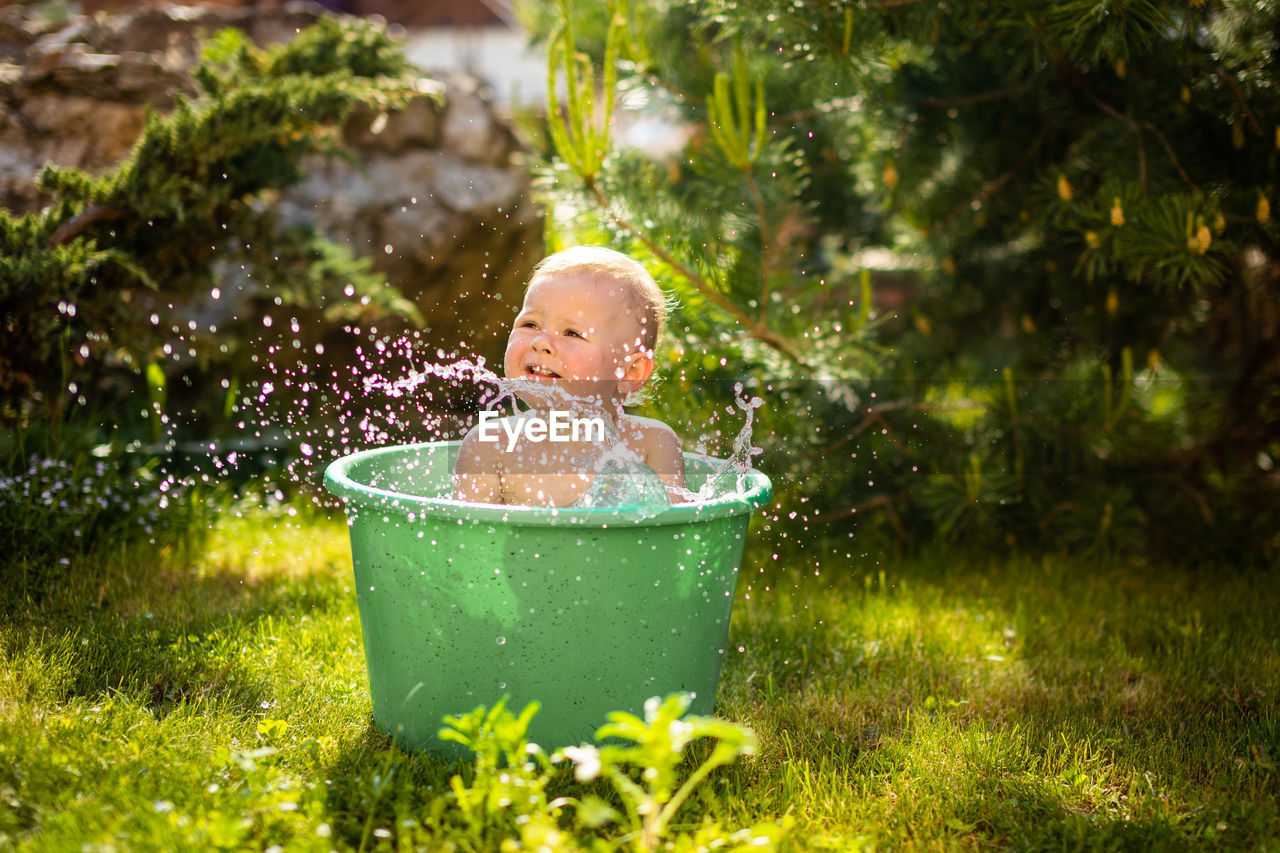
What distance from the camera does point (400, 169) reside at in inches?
139

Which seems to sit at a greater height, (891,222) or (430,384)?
(891,222)

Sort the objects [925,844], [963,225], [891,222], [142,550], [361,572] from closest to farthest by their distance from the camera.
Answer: [925,844] → [361,572] → [142,550] → [963,225] → [891,222]

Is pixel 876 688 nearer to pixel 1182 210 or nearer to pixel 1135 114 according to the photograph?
pixel 1182 210

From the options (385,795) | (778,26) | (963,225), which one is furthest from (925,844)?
(963,225)

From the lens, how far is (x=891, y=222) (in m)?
3.53

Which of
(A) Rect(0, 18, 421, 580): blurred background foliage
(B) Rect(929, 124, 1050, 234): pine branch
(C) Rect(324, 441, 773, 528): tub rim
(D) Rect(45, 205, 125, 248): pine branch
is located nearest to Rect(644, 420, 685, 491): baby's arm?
(C) Rect(324, 441, 773, 528): tub rim

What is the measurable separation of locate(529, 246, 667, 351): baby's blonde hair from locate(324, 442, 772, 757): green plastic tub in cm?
39

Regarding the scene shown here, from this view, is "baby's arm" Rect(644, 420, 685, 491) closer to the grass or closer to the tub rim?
the tub rim

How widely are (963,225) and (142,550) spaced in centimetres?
240

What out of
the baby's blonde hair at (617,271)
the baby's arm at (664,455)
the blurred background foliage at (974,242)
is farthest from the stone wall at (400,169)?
the baby's arm at (664,455)

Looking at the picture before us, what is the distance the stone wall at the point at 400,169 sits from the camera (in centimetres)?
304

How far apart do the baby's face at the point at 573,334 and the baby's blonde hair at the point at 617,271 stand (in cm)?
2

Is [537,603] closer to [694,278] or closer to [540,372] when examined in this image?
[540,372]

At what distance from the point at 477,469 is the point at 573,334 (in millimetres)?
288
